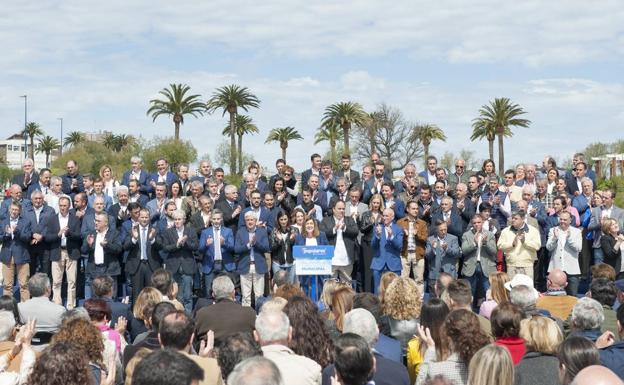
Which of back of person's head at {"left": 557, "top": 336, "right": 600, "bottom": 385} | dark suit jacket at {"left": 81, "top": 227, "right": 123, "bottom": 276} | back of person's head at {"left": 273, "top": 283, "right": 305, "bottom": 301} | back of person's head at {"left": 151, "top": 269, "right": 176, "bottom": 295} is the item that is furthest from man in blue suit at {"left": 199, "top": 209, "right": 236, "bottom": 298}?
back of person's head at {"left": 557, "top": 336, "right": 600, "bottom": 385}

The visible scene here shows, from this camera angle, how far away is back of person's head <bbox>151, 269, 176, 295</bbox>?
8375mm

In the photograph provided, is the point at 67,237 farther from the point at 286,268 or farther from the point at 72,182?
the point at 286,268

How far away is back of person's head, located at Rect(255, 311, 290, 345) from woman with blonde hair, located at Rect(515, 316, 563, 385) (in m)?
1.62

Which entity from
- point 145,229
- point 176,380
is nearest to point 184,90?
point 145,229

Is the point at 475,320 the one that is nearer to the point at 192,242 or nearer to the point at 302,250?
the point at 302,250

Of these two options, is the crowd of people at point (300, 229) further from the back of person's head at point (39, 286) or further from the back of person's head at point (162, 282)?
the back of person's head at point (39, 286)

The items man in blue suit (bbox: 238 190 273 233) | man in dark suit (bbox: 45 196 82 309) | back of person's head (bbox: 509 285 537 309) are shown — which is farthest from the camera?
man in blue suit (bbox: 238 190 273 233)

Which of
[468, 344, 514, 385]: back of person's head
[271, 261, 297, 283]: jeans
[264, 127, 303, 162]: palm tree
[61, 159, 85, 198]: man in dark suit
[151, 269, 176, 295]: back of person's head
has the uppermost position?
[264, 127, 303, 162]: palm tree

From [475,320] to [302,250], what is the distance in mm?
7569

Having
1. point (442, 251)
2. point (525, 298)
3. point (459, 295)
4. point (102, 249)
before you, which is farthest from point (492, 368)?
point (102, 249)

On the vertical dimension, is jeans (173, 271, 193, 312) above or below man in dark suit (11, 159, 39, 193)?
below

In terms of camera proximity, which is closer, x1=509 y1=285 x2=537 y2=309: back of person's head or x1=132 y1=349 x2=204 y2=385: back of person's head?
x1=132 y1=349 x2=204 y2=385: back of person's head

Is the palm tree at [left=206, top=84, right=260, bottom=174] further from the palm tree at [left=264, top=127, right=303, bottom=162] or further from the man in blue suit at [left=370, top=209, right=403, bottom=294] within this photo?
the man in blue suit at [left=370, top=209, right=403, bottom=294]

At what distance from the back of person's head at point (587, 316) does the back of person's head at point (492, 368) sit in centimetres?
211
